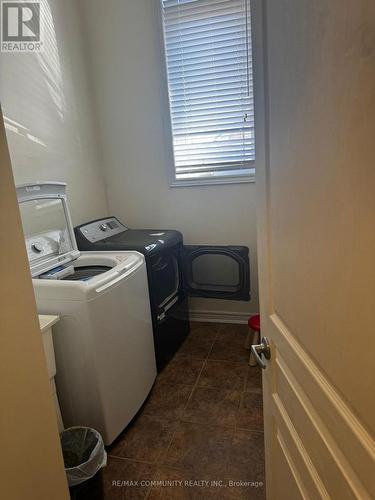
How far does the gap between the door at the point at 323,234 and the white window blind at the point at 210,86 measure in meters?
1.85

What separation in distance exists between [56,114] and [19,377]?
1.92 m

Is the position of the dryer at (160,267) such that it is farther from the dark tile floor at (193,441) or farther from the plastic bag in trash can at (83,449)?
the plastic bag in trash can at (83,449)

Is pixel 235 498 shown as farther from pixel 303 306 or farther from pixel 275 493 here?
pixel 303 306

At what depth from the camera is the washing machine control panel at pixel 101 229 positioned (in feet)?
7.58

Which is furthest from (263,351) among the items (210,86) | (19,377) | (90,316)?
(210,86)

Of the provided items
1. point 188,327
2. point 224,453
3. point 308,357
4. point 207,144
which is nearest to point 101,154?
point 207,144

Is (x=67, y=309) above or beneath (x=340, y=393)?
beneath

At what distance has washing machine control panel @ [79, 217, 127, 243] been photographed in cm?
231

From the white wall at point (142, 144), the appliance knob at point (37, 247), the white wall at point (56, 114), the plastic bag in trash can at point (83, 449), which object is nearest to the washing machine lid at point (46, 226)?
the appliance knob at point (37, 247)

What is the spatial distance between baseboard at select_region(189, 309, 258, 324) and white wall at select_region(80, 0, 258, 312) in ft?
0.19

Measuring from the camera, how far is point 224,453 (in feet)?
5.32

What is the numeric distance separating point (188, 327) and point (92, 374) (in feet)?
4.25

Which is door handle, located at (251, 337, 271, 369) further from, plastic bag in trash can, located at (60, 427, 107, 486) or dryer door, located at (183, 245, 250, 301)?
dryer door, located at (183, 245, 250, 301)

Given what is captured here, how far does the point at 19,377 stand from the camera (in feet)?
2.81
